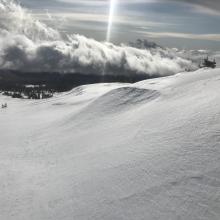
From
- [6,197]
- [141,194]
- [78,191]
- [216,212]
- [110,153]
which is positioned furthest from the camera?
[110,153]

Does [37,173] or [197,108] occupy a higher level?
[197,108]

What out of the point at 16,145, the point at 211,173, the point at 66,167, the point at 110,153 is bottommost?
the point at 16,145

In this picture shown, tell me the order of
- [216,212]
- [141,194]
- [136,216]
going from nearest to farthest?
[216,212], [136,216], [141,194]

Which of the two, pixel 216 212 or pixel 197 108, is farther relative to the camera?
pixel 197 108

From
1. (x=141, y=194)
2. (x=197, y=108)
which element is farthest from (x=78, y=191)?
(x=197, y=108)

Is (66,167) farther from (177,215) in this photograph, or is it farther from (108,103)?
(108,103)

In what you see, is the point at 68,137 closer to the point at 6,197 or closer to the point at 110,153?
the point at 110,153

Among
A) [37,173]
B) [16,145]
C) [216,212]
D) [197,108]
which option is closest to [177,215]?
[216,212]
